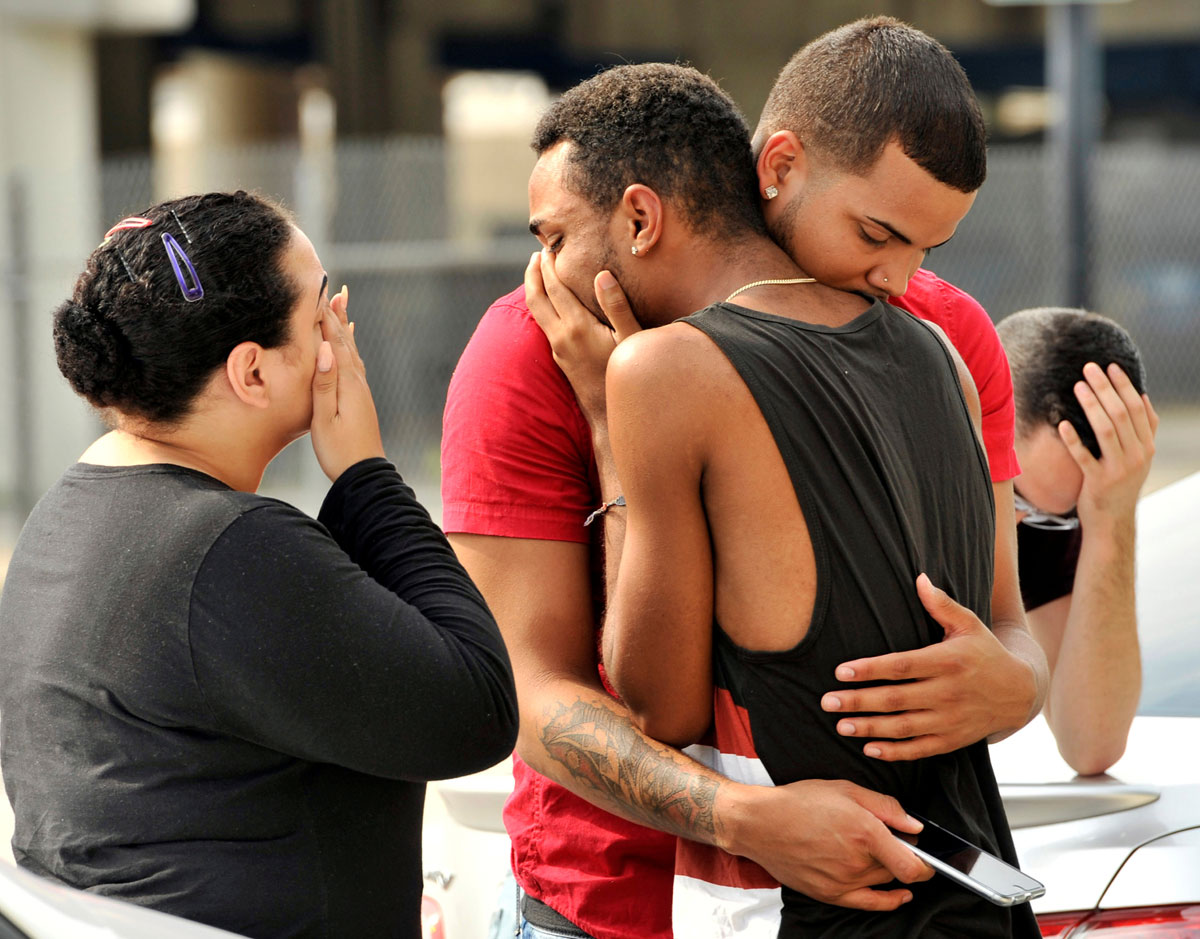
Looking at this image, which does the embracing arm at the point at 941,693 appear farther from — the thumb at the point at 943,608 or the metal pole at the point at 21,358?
the metal pole at the point at 21,358

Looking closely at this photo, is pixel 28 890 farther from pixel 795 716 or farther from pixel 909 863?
pixel 909 863

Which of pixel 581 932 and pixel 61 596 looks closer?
pixel 61 596

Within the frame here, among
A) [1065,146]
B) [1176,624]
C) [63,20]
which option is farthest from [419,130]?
[1176,624]

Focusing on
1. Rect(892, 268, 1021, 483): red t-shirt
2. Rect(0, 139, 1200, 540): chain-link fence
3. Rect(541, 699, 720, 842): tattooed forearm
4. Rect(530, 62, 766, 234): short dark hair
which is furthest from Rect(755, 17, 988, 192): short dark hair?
Rect(0, 139, 1200, 540): chain-link fence

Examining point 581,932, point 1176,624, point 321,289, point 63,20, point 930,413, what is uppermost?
point 63,20

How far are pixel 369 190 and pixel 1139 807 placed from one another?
943 cm

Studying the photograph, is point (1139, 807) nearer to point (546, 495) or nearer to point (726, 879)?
point (726, 879)

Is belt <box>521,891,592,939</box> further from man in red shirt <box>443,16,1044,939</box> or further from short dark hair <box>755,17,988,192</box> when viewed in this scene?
short dark hair <box>755,17,988,192</box>

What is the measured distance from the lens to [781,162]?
1.89 metres

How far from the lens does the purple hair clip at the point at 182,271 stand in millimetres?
1734

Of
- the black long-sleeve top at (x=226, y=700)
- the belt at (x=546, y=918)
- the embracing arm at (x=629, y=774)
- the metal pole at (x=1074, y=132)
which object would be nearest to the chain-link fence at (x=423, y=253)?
the metal pole at (x=1074, y=132)

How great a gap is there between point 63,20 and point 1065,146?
805cm

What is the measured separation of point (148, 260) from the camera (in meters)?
1.75

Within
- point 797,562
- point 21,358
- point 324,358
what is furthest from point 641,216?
point 21,358
